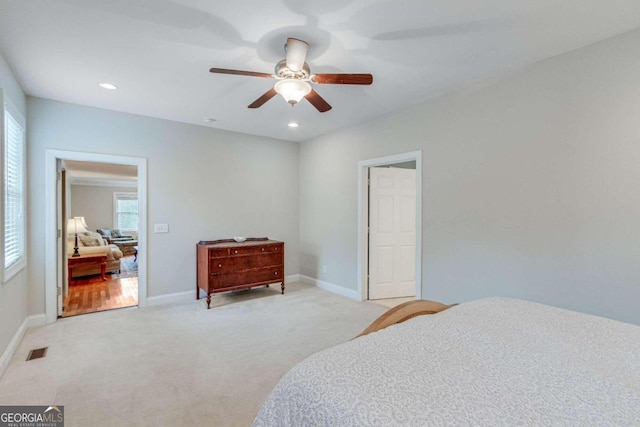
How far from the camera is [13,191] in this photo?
9.46ft

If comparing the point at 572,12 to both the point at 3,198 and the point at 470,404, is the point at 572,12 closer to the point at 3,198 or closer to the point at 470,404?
the point at 470,404

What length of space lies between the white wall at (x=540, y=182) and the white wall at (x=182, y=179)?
225 cm

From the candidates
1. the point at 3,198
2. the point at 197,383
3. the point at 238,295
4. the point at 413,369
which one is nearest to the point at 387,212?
the point at 238,295

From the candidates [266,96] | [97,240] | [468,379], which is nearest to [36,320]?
[97,240]

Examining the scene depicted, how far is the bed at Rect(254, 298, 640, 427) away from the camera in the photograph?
0.84m

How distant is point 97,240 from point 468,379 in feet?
24.8

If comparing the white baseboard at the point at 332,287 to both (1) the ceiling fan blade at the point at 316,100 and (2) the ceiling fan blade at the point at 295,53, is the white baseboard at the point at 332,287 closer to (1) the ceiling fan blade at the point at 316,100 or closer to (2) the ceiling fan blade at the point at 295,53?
(1) the ceiling fan blade at the point at 316,100

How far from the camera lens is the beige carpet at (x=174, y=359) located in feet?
6.59

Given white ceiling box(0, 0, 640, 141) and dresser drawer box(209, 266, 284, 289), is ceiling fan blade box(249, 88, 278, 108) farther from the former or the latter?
dresser drawer box(209, 266, 284, 289)

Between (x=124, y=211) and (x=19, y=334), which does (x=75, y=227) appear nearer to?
(x=19, y=334)

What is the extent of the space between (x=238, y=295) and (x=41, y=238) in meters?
2.48

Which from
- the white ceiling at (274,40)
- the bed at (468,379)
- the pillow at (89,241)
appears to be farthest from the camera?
the pillow at (89,241)

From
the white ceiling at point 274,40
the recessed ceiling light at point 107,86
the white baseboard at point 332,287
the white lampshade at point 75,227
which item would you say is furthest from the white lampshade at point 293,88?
the white lampshade at point 75,227

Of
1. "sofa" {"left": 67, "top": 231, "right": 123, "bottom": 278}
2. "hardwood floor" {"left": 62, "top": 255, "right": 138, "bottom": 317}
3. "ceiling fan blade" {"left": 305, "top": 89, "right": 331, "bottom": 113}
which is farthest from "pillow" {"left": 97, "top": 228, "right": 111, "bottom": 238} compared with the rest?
"ceiling fan blade" {"left": 305, "top": 89, "right": 331, "bottom": 113}
